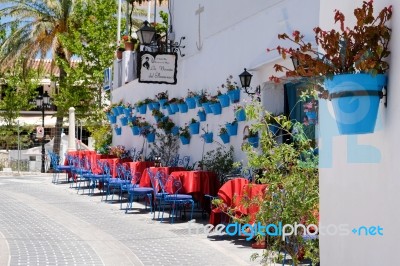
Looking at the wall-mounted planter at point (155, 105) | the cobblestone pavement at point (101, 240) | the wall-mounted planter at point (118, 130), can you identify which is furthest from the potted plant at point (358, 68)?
the wall-mounted planter at point (118, 130)

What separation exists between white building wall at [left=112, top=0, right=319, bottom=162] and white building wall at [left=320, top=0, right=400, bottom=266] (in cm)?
687

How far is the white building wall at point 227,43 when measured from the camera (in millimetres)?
13344

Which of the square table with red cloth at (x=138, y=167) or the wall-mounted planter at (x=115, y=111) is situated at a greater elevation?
the wall-mounted planter at (x=115, y=111)

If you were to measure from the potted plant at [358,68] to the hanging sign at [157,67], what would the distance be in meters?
13.3

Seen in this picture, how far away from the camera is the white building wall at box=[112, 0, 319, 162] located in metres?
13.3

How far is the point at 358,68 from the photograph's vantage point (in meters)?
4.36

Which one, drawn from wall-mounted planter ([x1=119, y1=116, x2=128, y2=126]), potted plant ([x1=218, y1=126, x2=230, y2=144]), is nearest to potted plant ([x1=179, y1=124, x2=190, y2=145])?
potted plant ([x1=218, y1=126, x2=230, y2=144])

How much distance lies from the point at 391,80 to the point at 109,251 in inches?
285

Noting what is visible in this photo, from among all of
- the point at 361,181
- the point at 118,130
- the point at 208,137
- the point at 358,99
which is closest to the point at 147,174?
the point at 208,137

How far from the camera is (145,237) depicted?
12.4 metres

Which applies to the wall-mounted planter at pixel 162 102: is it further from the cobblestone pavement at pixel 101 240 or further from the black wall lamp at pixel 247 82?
the black wall lamp at pixel 247 82

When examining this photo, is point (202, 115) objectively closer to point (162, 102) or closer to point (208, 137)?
point (208, 137)

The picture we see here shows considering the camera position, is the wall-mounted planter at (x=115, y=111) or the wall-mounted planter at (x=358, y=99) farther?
the wall-mounted planter at (x=115, y=111)

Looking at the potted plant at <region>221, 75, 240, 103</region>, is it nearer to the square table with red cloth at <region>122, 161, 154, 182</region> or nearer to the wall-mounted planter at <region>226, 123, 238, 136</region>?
the wall-mounted planter at <region>226, 123, 238, 136</region>
